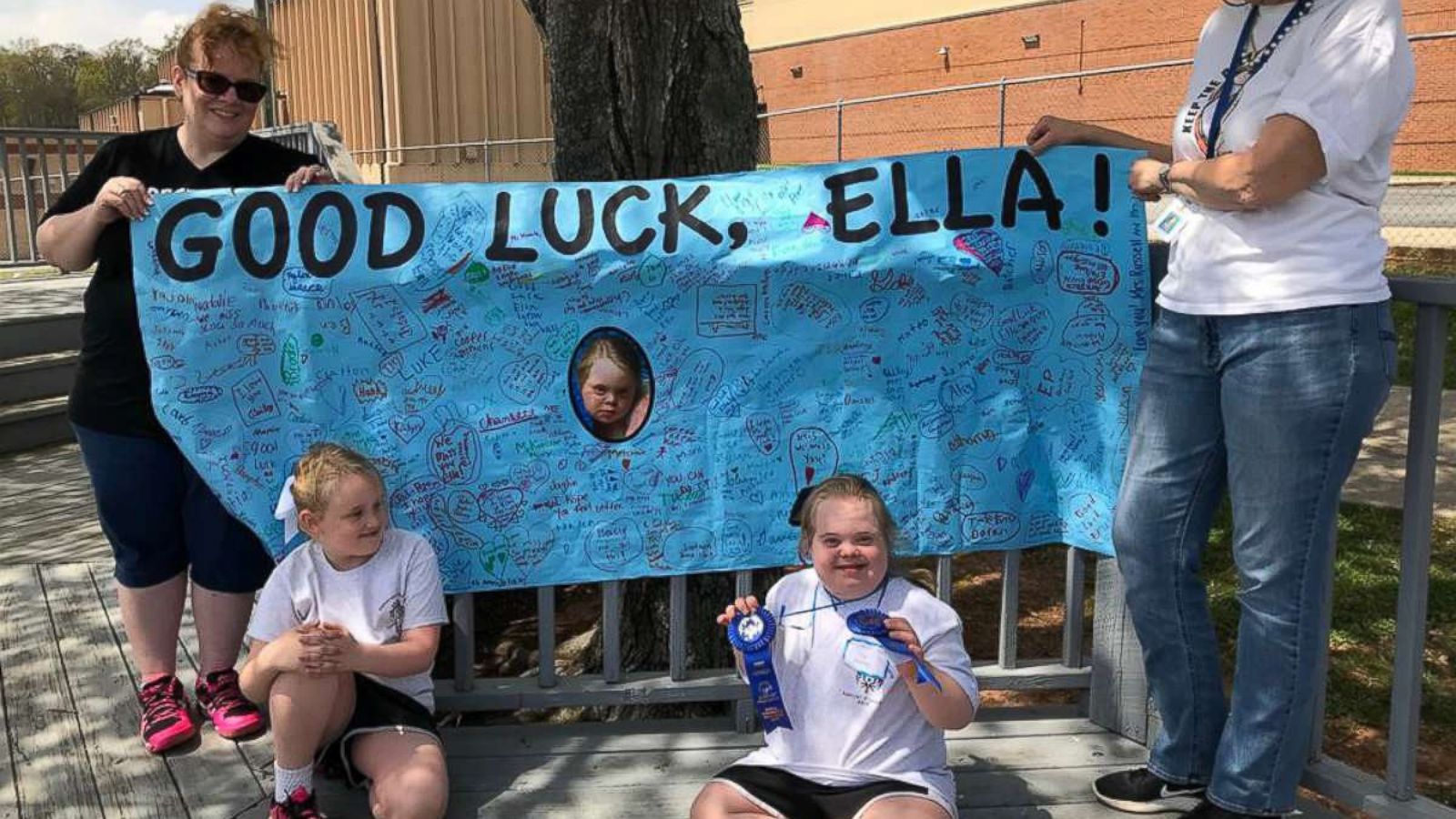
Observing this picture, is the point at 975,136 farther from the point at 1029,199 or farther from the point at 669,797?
the point at 669,797

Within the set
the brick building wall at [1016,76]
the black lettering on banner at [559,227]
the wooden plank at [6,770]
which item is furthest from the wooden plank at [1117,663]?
the brick building wall at [1016,76]

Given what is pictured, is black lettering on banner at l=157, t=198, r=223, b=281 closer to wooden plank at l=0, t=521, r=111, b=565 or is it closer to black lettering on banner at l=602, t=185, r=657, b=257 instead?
black lettering on banner at l=602, t=185, r=657, b=257

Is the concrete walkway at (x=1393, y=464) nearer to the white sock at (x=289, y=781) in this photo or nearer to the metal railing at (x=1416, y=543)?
the metal railing at (x=1416, y=543)

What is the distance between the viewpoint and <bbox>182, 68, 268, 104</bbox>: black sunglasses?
3.05 metres

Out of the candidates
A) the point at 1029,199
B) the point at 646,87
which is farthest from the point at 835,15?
the point at 1029,199

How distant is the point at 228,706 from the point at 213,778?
27cm

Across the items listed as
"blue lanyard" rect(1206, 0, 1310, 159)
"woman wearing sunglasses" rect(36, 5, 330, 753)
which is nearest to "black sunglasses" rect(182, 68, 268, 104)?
"woman wearing sunglasses" rect(36, 5, 330, 753)

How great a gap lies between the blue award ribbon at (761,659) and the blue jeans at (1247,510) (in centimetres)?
87

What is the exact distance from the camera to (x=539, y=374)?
3.16 metres

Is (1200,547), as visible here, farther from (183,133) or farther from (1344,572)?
(1344,572)

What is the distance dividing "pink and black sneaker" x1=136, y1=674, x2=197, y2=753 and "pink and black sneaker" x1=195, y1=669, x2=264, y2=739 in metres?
0.05

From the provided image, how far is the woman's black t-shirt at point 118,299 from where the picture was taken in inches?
124

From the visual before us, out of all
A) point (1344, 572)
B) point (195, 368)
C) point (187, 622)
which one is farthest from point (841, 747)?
point (1344, 572)

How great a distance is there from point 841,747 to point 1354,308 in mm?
1371
